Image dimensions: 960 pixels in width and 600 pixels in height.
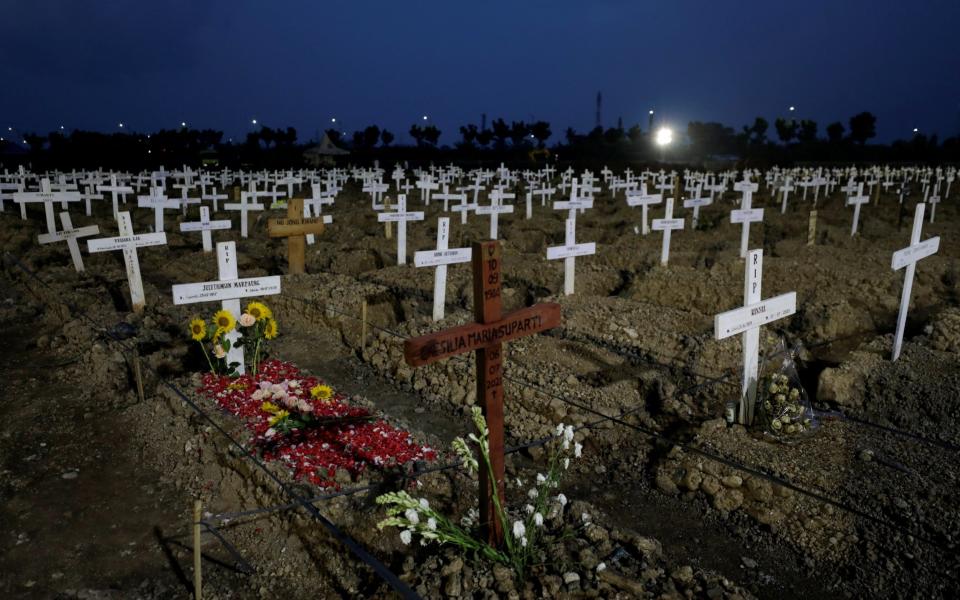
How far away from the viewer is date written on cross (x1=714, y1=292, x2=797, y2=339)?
571 centimetres

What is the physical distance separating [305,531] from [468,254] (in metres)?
5.97

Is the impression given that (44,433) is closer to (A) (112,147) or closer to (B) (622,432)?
(B) (622,432)

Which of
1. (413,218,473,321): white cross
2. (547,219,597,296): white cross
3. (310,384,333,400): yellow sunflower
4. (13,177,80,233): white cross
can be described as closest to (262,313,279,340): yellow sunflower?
(310,384,333,400): yellow sunflower

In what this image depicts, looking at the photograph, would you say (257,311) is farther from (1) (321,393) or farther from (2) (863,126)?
(2) (863,126)

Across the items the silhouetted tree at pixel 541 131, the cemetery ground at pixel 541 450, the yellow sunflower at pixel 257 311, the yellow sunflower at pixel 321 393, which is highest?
the silhouetted tree at pixel 541 131

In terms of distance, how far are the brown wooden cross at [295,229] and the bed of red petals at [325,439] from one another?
5.73 meters

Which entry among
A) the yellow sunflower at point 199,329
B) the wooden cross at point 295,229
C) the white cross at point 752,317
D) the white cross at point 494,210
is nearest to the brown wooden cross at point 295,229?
the wooden cross at point 295,229

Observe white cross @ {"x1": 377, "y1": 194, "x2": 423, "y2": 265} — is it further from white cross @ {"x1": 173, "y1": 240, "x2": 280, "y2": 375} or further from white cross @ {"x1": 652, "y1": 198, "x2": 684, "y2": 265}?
white cross @ {"x1": 173, "y1": 240, "x2": 280, "y2": 375}

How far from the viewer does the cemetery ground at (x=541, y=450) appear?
14.6 ft

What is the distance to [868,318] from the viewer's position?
10.7m

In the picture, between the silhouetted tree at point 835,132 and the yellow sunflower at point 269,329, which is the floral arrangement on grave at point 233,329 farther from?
the silhouetted tree at point 835,132

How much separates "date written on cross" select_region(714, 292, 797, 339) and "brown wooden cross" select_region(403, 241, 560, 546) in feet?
7.59

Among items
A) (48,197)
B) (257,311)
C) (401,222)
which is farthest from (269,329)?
(48,197)

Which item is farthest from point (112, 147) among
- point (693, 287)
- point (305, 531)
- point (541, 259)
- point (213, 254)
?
point (305, 531)
